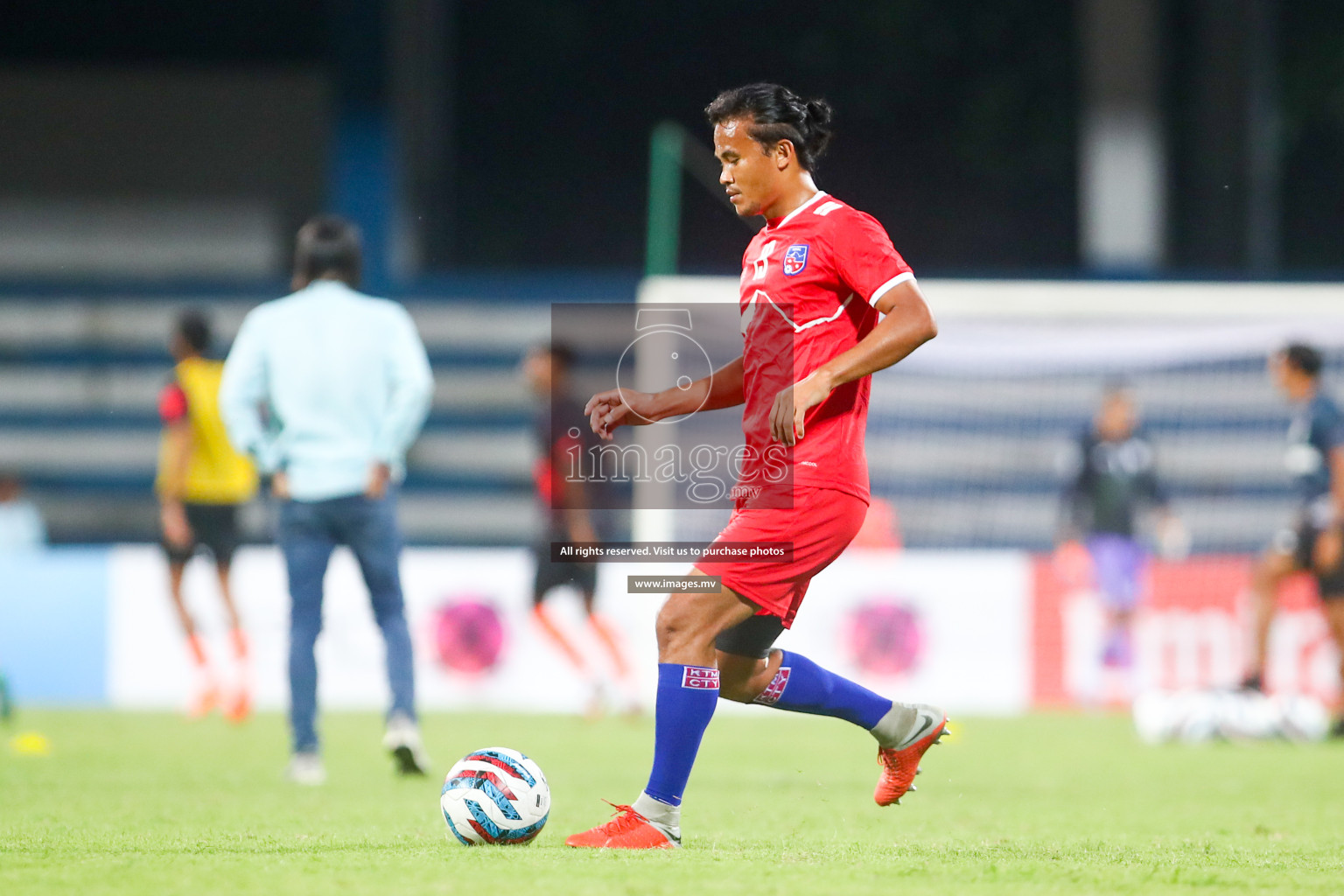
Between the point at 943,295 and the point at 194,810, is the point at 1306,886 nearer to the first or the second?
the point at 194,810

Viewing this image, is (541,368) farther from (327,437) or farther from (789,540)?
(789,540)

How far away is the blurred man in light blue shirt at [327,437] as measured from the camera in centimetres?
690

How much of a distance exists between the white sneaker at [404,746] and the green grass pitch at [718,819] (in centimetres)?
10

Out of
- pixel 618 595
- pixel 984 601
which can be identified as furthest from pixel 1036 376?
pixel 618 595

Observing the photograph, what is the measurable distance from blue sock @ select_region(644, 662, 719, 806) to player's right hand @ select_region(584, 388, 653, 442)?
0.67 meters

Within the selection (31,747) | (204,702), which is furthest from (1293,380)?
(31,747)

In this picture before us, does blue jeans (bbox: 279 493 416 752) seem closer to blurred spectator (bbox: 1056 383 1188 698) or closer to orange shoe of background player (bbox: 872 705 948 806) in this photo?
orange shoe of background player (bbox: 872 705 948 806)

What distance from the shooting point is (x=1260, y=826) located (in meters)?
5.72

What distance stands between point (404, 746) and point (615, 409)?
270 centimetres

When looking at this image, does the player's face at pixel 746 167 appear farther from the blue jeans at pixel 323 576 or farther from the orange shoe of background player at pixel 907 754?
Answer: the blue jeans at pixel 323 576

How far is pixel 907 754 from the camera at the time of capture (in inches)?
207

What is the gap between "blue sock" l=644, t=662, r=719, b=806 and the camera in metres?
4.62

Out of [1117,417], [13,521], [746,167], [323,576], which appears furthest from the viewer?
[13,521]

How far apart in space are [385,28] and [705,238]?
198 inches
